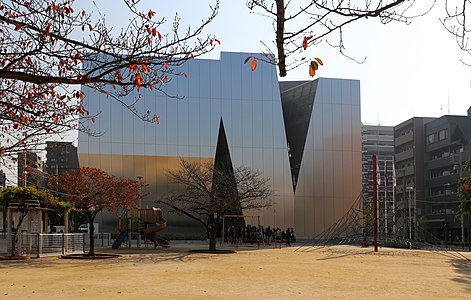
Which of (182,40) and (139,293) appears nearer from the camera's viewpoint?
(182,40)

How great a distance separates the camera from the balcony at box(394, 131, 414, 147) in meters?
74.6

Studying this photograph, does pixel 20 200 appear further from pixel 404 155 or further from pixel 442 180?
pixel 404 155

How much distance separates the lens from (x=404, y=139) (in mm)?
76312

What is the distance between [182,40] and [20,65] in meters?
3.16

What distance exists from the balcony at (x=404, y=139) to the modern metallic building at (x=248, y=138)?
75.2ft

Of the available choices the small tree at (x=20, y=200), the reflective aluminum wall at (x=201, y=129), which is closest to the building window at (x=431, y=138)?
the reflective aluminum wall at (x=201, y=129)

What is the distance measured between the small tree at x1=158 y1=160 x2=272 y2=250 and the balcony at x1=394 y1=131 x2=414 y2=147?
99.3ft

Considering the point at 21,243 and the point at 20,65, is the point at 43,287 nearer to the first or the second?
the point at 20,65

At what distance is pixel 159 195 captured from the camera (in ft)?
168

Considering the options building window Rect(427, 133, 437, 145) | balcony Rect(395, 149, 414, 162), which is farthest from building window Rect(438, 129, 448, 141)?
balcony Rect(395, 149, 414, 162)

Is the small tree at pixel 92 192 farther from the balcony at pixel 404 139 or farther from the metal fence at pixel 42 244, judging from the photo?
the balcony at pixel 404 139

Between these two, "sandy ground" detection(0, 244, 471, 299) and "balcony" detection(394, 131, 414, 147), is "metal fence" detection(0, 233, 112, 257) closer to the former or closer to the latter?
"sandy ground" detection(0, 244, 471, 299)

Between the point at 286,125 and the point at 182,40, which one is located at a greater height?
the point at 286,125

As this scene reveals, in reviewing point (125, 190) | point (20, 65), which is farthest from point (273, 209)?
point (20, 65)
